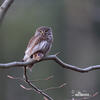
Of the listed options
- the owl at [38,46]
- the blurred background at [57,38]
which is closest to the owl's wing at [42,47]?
the owl at [38,46]

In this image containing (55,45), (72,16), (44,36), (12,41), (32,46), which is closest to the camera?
(32,46)

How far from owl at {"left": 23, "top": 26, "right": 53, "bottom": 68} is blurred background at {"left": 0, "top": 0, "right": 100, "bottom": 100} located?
21.6 feet

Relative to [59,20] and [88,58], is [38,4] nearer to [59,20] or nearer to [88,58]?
[59,20]

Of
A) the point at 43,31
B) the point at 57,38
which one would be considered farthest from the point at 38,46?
the point at 57,38

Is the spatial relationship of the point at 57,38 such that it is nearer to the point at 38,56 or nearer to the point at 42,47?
the point at 42,47

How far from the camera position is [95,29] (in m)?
11.5

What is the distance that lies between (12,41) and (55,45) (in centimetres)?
108

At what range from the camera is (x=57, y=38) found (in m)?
11.1

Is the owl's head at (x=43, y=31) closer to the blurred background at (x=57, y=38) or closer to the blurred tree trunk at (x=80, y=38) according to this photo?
the blurred background at (x=57, y=38)

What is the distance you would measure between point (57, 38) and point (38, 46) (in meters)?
7.98

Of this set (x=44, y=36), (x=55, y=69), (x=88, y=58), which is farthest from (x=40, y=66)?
(x=44, y=36)

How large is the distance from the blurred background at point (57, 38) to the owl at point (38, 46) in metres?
6.59

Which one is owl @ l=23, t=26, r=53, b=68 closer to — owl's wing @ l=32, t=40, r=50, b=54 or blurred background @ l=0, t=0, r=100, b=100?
owl's wing @ l=32, t=40, r=50, b=54

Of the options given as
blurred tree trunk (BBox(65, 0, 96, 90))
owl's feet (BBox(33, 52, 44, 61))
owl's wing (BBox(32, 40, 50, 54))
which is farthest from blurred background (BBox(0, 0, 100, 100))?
owl's feet (BBox(33, 52, 44, 61))
